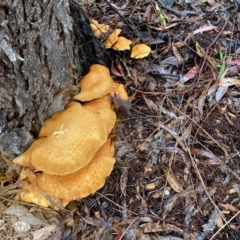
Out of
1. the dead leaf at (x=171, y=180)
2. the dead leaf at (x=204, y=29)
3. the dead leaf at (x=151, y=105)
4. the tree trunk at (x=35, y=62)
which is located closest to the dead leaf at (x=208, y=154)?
the dead leaf at (x=171, y=180)

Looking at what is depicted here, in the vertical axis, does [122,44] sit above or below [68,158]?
above

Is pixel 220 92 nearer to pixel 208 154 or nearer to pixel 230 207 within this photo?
pixel 208 154

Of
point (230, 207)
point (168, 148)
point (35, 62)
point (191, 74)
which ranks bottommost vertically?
point (230, 207)

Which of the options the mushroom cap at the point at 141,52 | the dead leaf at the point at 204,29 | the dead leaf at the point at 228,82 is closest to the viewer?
the dead leaf at the point at 228,82

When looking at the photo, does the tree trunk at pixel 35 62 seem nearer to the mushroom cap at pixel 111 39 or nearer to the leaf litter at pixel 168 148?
the mushroom cap at pixel 111 39

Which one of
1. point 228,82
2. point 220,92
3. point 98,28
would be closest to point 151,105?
point 220,92
